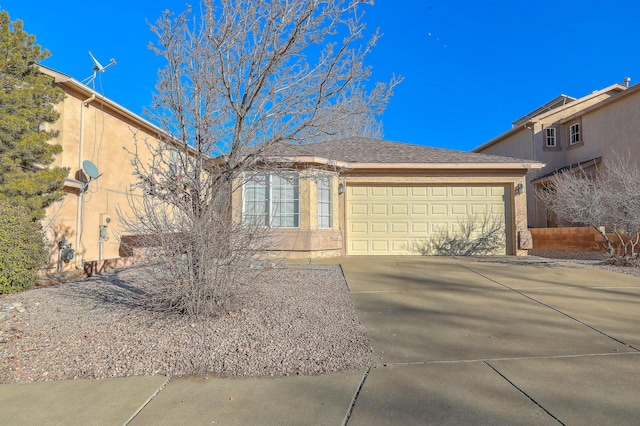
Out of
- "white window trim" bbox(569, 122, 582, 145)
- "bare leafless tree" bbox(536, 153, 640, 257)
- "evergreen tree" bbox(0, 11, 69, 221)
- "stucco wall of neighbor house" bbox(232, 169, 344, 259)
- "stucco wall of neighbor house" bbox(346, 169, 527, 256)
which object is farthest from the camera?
"white window trim" bbox(569, 122, 582, 145)

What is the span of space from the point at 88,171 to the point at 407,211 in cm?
967

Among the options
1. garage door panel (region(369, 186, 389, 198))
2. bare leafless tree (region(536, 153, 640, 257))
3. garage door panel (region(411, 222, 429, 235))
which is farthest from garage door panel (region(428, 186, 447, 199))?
bare leafless tree (region(536, 153, 640, 257))

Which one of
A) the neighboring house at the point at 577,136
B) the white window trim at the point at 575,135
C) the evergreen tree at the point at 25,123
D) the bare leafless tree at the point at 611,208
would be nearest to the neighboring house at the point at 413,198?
the bare leafless tree at the point at 611,208

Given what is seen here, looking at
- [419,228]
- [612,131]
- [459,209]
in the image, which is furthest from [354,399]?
[612,131]

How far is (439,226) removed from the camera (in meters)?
11.7

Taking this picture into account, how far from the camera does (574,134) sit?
17.8 metres

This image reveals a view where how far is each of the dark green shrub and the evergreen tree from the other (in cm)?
172

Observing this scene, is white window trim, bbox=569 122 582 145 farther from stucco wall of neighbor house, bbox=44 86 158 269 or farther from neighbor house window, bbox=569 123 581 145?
stucco wall of neighbor house, bbox=44 86 158 269

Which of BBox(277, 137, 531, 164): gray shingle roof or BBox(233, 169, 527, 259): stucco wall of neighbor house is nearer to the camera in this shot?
BBox(233, 169, 527, 259): stucco wall of neighbor house

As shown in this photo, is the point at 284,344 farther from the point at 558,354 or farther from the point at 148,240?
the point at 558,354

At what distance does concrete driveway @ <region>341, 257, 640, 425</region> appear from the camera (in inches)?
105

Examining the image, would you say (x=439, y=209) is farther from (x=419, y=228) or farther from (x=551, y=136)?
(x=551, y=136)

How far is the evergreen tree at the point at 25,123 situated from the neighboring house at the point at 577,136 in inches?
732

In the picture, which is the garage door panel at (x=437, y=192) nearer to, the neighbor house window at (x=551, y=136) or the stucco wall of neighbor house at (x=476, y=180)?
the stucco wall of neighbor house at (x=476, y=180)
